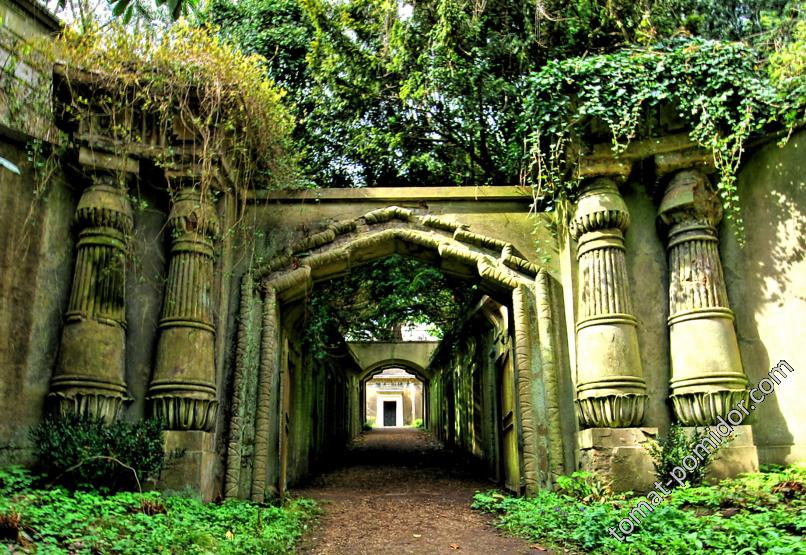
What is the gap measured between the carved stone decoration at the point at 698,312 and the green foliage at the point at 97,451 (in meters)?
5.01

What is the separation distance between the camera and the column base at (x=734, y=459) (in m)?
6.07

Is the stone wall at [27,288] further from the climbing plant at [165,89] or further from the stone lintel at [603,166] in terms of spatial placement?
the stone lintel at [603,166]

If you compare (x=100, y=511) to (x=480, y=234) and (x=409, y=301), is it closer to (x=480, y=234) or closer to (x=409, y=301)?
(x=480, y=234)

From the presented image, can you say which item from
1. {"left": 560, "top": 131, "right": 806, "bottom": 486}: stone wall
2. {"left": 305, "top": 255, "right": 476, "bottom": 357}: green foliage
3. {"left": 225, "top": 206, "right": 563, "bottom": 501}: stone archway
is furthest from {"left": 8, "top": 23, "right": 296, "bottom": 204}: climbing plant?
{"left": 560, "top": 131, "right": 806, "bottom": 486}: stone wall

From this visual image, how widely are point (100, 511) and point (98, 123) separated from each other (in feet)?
12.3

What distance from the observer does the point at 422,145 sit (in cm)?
1093

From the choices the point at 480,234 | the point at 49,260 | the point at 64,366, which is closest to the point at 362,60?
the point at 480,234

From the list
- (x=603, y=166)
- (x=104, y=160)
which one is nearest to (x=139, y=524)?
(x=104, y=160)

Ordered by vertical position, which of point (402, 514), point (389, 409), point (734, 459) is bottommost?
point (402, 514)

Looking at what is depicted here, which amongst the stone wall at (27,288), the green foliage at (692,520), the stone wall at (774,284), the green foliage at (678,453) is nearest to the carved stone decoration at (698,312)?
the green foliage at (678,453)

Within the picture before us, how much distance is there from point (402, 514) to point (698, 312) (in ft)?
12.5

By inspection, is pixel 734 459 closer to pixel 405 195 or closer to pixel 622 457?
pixel 622 457

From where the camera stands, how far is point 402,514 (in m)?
7.41

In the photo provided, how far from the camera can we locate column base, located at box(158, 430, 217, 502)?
20.3 ft
